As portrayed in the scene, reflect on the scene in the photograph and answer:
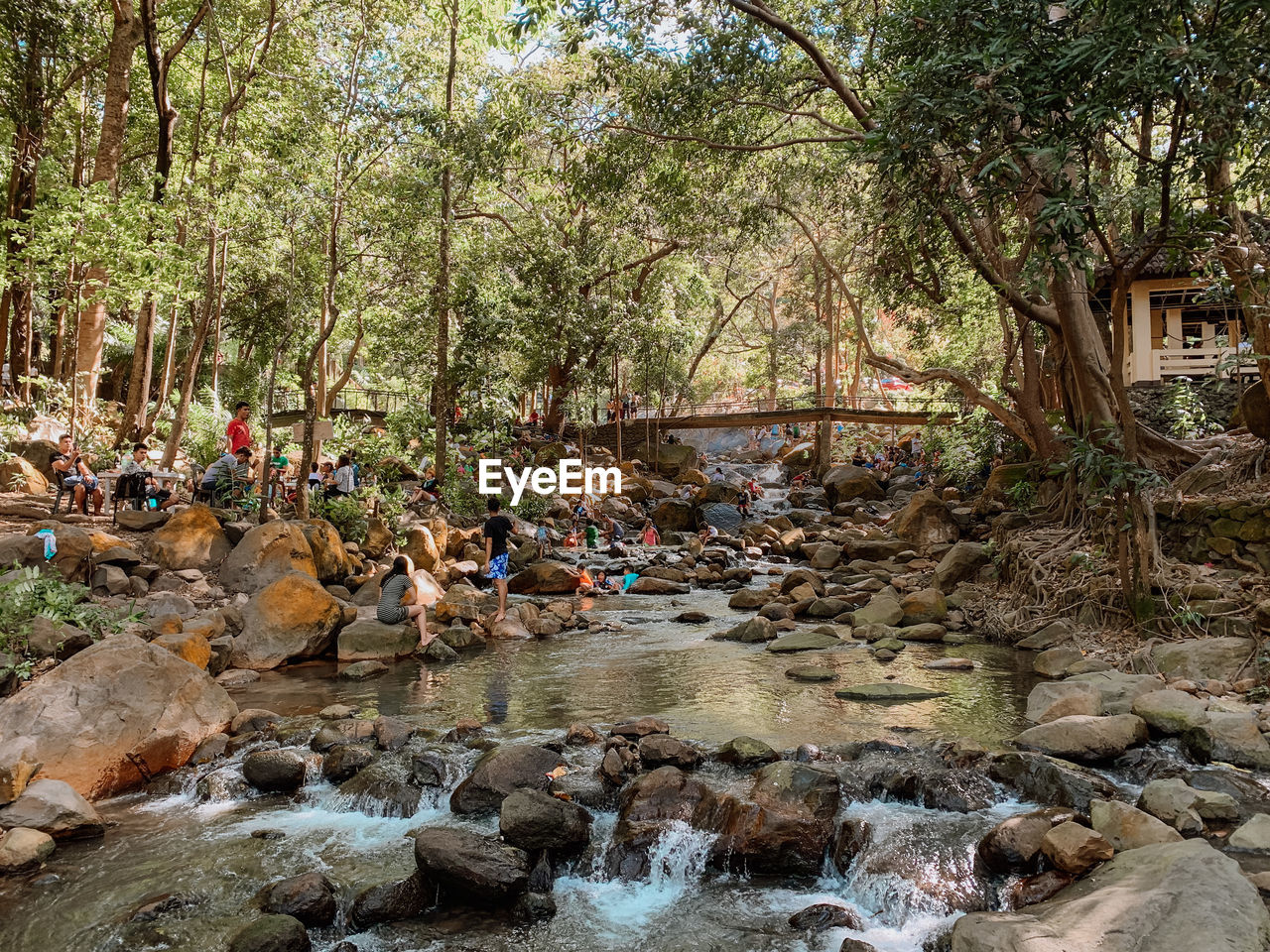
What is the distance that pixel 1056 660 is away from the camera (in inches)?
350

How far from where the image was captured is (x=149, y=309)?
46.9 ft

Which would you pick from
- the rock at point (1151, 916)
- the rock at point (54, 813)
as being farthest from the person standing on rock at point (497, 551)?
the rock at point (1151, 916)

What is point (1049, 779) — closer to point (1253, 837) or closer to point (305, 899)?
point (1253, 837)

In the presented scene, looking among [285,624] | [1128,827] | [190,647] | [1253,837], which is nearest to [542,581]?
[285,624]

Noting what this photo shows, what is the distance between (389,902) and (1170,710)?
5.83 metres

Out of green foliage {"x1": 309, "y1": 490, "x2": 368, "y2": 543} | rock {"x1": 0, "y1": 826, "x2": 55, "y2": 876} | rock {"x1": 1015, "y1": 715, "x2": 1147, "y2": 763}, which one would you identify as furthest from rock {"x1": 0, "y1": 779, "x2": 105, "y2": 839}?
green foliage {"x1": 309, "y1": 490, "x2": 368, "y2": 543}

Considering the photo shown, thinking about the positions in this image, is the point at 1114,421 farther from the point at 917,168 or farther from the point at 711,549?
the point at 711,549

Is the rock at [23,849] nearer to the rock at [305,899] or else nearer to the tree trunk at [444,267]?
the rock at [305,899]

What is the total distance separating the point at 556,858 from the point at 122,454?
14.3m

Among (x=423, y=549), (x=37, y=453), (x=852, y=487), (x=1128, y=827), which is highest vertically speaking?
(x=37, y=453)

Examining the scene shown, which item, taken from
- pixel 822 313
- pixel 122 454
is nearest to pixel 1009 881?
→ pixel 122 454

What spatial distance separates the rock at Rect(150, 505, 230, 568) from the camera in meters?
11.4

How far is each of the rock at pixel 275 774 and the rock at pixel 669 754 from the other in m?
2.56

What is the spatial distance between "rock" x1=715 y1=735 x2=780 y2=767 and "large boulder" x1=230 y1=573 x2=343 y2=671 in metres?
5.63
